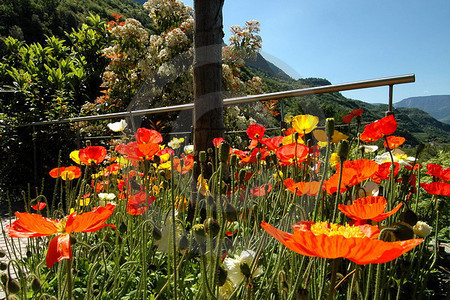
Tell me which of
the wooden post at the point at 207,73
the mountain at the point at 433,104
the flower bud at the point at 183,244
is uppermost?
the mountain at the point at 433,104

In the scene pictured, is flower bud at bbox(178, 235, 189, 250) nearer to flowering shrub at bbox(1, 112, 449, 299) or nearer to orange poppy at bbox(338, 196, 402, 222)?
flowering shrub at bbox(1, 112, 449, 299)

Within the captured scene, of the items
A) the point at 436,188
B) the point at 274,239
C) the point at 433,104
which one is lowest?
the point at 274,239

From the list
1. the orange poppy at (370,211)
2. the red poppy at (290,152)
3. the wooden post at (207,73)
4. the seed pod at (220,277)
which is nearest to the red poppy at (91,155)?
the wooden post at (207,73)

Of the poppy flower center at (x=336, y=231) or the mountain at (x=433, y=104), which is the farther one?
the mountain at (x=433, y=104)

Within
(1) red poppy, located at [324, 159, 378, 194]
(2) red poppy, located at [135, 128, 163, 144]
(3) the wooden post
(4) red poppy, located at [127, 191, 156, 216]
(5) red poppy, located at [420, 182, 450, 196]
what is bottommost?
(4) red poppy, located at [127, 191, 156, 216]

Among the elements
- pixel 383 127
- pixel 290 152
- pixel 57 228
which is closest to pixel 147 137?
pixel 290 152

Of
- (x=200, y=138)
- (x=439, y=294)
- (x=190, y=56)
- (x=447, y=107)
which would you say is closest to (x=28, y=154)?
(x=190, y=56)

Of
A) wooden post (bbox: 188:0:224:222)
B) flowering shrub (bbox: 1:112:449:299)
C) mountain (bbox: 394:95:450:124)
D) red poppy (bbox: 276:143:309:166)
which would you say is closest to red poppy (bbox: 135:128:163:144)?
flowering shrub (bbox: 1:112:449:299)

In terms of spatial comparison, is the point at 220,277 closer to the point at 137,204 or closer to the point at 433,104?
the point at 137,204

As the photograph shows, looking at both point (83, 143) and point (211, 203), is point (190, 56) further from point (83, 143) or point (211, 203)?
point (211, 203)

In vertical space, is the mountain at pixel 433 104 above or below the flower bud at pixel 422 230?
above

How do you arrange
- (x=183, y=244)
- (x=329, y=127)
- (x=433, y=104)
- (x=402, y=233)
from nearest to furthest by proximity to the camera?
(x=402, y=233) → (x=329, y=127) → (x=183, y=244) → (x=433, y=104)

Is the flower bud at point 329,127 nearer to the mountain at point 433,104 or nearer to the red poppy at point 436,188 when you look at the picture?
the red poppy at point 436,188

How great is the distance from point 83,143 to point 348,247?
459 cm
